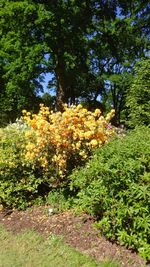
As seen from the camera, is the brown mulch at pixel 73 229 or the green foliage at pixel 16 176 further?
the green foliage at pixel 16 176

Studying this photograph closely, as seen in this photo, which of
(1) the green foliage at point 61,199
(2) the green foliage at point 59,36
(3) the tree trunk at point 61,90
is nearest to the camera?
(1) the green foliage at point 61,199

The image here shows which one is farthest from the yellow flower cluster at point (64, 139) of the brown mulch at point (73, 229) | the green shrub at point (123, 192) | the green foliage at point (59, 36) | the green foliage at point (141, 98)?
the green foliage at point (59, 36)

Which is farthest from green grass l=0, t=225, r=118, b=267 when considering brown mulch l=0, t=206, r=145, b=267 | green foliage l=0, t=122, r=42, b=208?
green foliage l=0, t=122, r=42, b=208

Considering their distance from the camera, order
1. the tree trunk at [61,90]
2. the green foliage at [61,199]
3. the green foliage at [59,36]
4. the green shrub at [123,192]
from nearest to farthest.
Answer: the green shrub at [123,192]
the green foliage at [61,199]
the green foliage at [59,36]
the tree trunk at [61,90]

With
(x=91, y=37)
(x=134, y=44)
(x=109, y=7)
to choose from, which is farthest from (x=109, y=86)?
(x=109, y=7)

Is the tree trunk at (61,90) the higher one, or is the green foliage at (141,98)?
the tree trunk at (61,90)

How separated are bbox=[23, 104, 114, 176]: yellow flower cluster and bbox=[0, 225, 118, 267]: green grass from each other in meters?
1.41

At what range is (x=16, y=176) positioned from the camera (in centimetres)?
740

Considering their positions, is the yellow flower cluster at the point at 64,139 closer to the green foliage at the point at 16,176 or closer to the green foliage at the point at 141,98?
the green foliage at the point at 16,176

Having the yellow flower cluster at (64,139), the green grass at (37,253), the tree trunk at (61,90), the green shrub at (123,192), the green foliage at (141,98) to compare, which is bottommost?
the green grass at (37,253)

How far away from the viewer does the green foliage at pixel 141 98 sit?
1284 cm

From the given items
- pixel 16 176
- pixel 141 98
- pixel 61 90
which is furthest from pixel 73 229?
pixel 61 90

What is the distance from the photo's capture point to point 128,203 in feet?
16.0

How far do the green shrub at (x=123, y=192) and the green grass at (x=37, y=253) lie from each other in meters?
0.46
